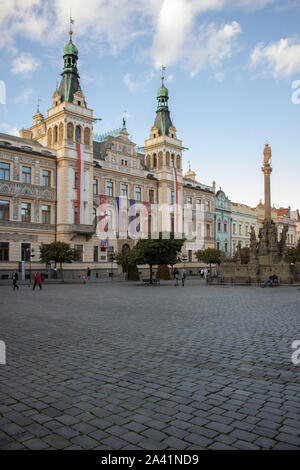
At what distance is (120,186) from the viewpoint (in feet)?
163

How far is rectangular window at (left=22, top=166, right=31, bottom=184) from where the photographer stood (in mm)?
40094

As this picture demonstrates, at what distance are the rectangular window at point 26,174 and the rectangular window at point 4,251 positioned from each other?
7.19 metres

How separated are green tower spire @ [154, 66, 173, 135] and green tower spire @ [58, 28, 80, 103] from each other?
1632cm

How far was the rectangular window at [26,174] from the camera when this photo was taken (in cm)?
4009

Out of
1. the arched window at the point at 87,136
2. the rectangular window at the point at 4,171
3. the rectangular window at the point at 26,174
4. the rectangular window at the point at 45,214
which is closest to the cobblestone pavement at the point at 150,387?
the rectangular window at the point at 4,171

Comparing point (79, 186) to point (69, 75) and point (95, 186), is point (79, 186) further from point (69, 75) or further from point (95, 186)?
point (69, 75)

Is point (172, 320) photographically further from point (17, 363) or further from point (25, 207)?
point (25, 207)

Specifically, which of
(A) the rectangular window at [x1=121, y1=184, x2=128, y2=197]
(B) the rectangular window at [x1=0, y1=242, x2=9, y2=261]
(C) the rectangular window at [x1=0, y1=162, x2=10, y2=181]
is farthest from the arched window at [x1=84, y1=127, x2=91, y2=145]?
(B) the rectangular window at [x1=0, y1=242, x2=9, y2=261]

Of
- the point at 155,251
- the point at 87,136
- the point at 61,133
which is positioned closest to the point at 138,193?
the point at 87,136

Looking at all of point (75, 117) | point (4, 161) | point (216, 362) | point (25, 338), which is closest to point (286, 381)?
point (216, 362)

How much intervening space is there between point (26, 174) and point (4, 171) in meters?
2.54

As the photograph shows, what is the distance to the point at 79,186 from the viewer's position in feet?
141

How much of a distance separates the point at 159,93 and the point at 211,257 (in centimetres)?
2822
